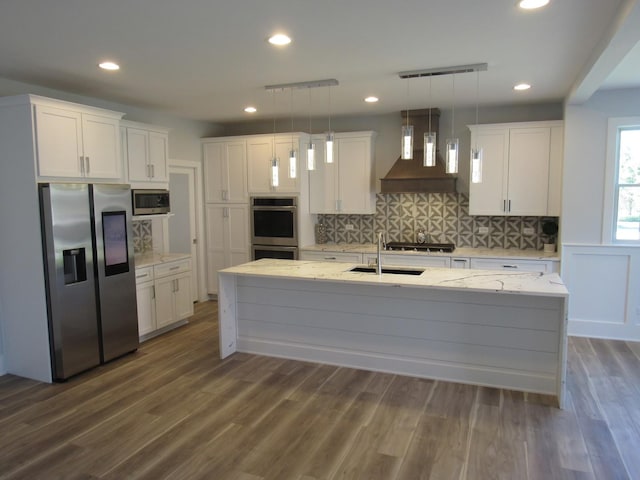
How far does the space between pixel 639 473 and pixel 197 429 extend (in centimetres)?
267

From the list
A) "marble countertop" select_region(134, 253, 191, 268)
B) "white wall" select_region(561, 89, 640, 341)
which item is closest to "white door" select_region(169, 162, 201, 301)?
"marble countertop" select_region(134, 253, 191, 268)

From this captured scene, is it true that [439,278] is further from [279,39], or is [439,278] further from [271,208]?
[271,208]

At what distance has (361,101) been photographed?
511 centimetres

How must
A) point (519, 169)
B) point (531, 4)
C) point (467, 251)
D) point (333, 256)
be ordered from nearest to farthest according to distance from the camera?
point (531, 4) < point (519, 169) < point (467, 251) < point (333, 256)

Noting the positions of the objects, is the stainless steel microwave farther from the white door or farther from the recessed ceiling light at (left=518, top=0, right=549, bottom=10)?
the recessed ceiling light at (left=518, top=0, right=549, bottom=10)

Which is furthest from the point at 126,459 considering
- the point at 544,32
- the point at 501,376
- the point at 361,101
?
the point at 361,101

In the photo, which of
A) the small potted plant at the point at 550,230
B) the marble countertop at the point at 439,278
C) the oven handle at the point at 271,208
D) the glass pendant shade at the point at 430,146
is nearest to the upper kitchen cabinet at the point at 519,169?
the small potted plant at the point at 550,230

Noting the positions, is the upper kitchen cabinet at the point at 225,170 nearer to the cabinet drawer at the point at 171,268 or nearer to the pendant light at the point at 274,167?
the pendant light at the point at 274,167

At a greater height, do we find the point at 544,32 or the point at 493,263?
the point at 544,32

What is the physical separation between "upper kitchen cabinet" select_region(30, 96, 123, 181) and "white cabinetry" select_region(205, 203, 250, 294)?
2051 mm

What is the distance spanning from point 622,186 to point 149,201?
513cm

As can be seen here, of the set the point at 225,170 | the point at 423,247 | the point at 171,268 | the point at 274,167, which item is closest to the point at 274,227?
the point at 225,170

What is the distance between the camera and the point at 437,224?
5965 millimetres

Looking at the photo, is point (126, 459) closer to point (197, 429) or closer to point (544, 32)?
point (197, 429)
